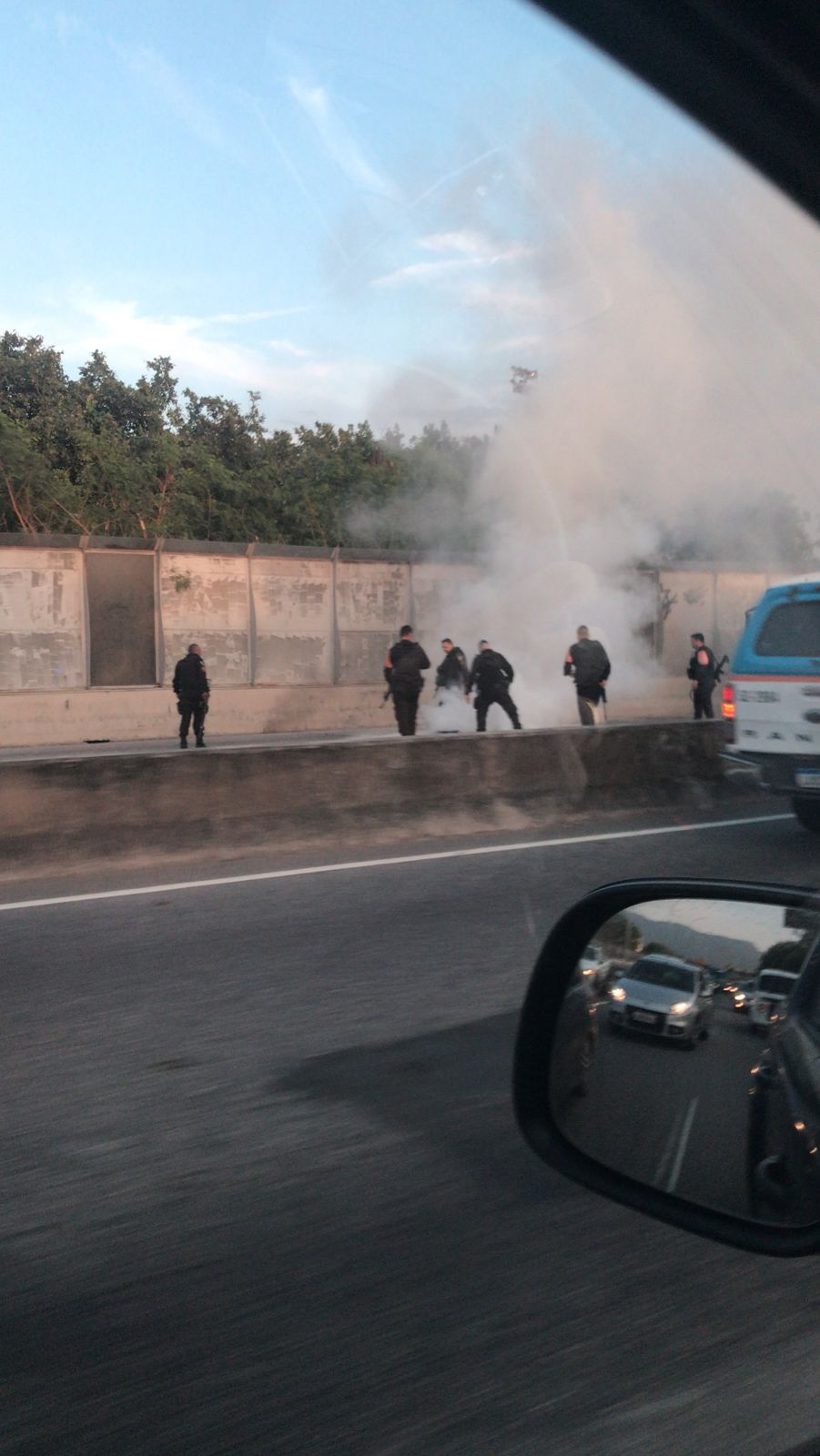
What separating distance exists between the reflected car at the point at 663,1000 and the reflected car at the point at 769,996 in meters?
0.06

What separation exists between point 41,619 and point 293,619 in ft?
17.6

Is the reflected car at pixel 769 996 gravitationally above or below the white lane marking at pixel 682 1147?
above

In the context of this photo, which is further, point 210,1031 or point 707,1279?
point 210,1031

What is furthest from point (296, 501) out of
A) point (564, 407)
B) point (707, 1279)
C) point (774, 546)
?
point (707, 1279)

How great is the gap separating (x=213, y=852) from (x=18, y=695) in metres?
16.5

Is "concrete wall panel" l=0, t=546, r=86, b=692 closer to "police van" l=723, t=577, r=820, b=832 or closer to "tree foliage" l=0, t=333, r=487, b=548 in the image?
"tree foliage" l=0, t=333, r=487, b=548

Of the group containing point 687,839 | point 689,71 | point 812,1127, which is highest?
point 689,71

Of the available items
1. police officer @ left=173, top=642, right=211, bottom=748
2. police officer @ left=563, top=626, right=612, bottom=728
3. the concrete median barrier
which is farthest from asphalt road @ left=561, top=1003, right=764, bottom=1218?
police officer @ left=173, top=642, right=211, bottom=748

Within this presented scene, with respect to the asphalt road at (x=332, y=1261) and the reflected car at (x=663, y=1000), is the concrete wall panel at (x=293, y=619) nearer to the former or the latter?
the asphalt road at (x=332, y=1261)

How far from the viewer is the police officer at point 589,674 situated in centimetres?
1762

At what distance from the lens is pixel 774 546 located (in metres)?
32.8

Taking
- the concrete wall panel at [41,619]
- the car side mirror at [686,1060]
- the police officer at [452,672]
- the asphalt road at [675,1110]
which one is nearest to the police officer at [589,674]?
the police officer at [452,672]

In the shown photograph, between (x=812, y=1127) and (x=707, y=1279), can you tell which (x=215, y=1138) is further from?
(x=812, y=1127)

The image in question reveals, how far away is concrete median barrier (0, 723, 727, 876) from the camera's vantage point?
30.0 ft
